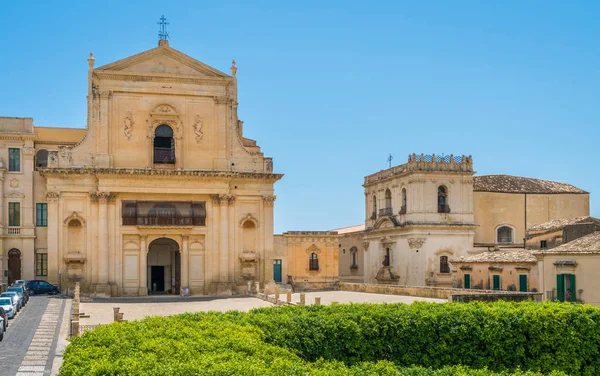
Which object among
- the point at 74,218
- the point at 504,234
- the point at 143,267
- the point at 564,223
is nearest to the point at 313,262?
the point at 504,234

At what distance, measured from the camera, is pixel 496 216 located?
2264 inches

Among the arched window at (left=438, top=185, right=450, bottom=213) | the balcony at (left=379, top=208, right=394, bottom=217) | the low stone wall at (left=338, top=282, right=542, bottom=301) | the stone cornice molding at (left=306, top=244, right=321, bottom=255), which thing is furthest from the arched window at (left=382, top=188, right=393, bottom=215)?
the low stone wall at (left=338, top=282, right=542, bottom=301)

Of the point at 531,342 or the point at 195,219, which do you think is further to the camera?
the point at 195,219

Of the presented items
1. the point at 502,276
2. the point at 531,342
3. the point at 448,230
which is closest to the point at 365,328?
the point at 531,342

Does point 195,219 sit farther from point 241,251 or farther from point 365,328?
point 365,328

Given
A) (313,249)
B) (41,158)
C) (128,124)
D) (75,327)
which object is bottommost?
(75,327)

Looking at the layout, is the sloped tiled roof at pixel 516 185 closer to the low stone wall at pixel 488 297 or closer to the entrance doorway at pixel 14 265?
the low stone wall at pixel 488 297

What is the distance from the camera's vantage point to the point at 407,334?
20750mm

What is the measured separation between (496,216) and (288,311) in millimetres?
38789

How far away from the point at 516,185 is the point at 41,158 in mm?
35177

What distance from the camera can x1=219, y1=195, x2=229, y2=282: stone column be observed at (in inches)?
1951

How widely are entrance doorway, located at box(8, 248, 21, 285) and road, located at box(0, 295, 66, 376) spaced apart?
10.9 m

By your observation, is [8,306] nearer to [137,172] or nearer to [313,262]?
[137,172]

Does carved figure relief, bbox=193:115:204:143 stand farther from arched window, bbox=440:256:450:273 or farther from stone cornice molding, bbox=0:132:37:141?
arched window, bbox=440:256:450:273
